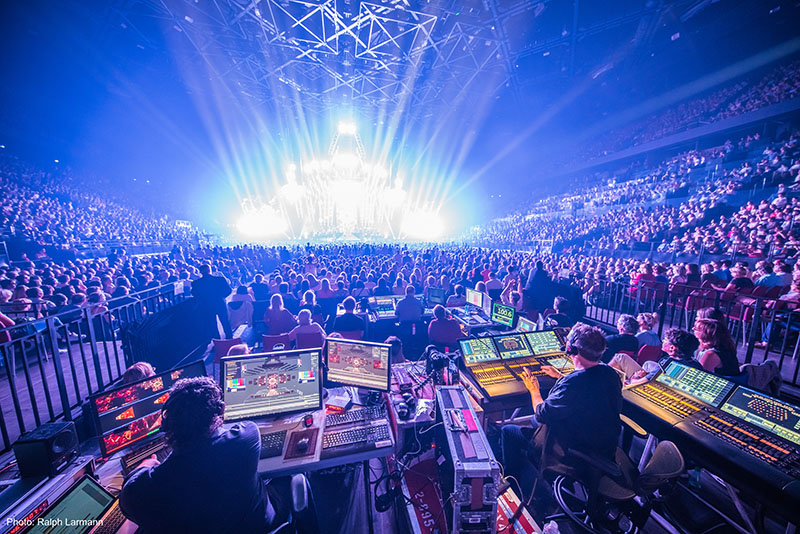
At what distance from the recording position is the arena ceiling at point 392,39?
44.0 feet

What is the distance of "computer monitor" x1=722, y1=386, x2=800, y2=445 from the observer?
2418 mm

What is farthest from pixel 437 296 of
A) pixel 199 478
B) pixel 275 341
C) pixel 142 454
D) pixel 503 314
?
pixel 199 478

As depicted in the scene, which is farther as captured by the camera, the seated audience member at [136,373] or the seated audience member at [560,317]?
the seated audience member at [560,317]

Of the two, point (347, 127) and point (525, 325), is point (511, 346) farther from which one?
point (347, 127)

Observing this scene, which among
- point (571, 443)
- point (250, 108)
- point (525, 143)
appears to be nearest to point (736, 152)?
point (525, 143)

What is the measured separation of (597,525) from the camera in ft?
8.80

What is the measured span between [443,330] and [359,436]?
2935 millimetres

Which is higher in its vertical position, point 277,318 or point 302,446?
point 277,318

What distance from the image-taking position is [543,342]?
4.54 m

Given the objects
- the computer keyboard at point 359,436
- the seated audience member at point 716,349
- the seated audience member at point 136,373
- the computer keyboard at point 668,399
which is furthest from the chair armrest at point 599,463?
the seated audience member at point 136,373

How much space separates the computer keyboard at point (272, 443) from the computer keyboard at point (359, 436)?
1.35 ft

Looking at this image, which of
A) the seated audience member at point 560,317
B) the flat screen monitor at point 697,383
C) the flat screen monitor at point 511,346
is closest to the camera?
the flat screen monitor at point 697,383

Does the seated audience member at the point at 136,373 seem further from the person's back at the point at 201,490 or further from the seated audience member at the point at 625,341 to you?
the seated audience member at the point at 625,341

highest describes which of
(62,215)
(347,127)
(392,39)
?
(347,127)
